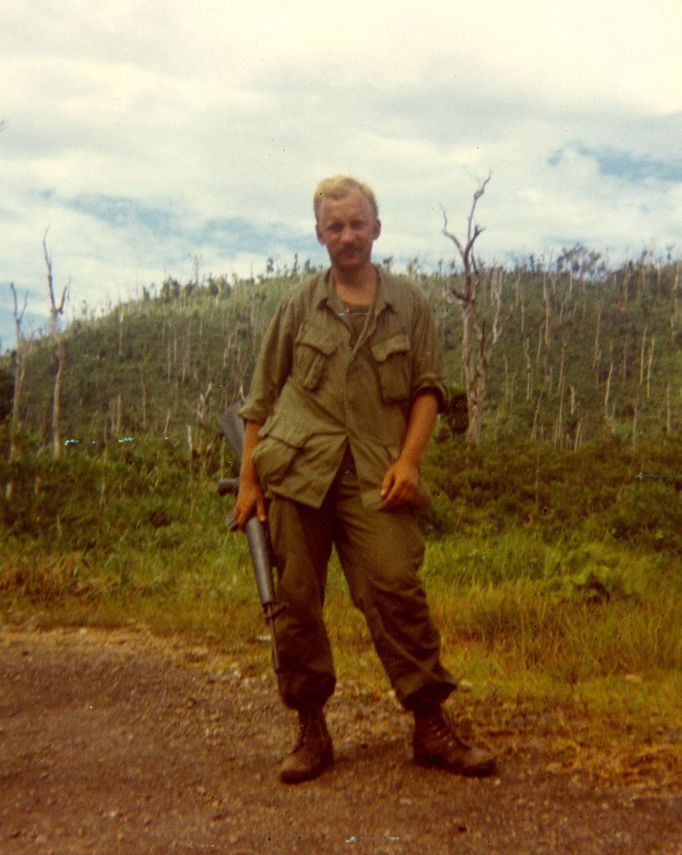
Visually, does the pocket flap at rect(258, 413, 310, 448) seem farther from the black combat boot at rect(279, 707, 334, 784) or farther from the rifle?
the black combat boot at rect(279, 707, 334, 784)

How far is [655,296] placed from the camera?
84688mm

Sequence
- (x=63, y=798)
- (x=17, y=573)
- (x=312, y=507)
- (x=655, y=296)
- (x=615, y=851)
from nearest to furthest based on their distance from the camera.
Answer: (x=615, y=851)
(x=63, y=798)
(x=312, y=507)
(x=17, y=573)
(x=655, y=296)

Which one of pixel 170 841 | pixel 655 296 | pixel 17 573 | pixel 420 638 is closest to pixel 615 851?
pixel 420 638

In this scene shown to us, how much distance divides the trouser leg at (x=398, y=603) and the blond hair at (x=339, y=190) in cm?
97

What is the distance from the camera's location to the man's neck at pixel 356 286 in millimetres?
3479

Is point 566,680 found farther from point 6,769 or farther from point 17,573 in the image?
point 17,573

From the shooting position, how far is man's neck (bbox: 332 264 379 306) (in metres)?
3.48

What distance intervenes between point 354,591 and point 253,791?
0.71 meters

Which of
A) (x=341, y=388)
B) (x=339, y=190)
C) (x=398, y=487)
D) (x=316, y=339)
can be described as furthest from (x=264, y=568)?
(x=339, y=190)

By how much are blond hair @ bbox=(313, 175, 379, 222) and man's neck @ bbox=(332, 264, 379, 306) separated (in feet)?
0.66

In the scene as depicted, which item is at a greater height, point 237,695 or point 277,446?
point 277,446

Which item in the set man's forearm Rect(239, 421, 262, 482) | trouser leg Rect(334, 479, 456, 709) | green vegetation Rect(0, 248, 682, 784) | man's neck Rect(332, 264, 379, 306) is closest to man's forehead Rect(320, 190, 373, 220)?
man's neck Rect(332, 264, 379, 306)

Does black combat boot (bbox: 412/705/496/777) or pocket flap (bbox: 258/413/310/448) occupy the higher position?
pocket flap (bbox: 258/413/310/448)

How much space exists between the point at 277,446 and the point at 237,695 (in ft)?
5.26
